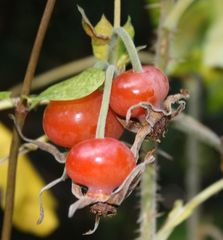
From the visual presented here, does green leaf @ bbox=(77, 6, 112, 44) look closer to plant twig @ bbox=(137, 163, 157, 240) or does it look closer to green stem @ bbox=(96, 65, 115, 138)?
green stem @ bbox=(96, 65, 115, 138)

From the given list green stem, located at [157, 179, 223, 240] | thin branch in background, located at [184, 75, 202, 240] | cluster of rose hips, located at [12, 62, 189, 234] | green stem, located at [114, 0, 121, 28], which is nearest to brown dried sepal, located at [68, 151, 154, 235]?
cluster of rose hips, located at [12, 62, 189, 234]

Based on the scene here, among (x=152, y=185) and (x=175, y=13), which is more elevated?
(x=175, y=13)

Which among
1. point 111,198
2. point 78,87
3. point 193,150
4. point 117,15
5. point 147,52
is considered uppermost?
point 147,52

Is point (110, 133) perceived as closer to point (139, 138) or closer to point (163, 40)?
point (139, 138)

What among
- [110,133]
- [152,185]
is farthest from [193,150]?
[110,133]

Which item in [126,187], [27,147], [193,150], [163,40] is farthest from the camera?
[193,150]

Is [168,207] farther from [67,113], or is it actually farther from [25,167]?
[67,113]

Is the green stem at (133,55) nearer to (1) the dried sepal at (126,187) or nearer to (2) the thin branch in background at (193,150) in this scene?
(1) the dried sepal at (126,187)

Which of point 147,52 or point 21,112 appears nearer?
point 21,112
